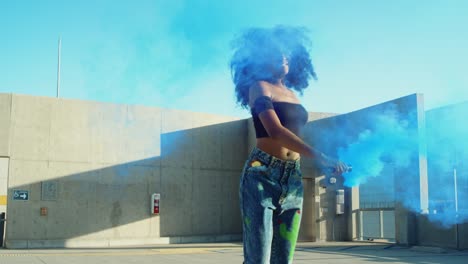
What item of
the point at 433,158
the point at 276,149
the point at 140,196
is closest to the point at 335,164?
the point at 276,149

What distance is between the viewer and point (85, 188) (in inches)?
742

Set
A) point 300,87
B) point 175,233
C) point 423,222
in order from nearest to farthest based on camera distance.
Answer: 1. point 300,87
2. point 423,222
3. point 175,233

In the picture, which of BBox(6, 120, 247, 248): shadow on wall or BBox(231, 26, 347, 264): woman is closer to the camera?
BBox(231, 26, 347, 264): woman

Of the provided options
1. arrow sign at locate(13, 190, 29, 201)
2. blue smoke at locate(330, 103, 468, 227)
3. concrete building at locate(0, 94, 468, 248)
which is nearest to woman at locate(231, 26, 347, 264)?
blue smoke at locate(330, 103, 468, 227)

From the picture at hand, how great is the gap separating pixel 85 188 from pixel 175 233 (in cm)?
362

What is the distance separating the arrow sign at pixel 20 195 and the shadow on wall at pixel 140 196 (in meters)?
0.11

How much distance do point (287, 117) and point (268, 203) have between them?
478mm

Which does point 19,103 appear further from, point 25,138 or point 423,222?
point 423,222

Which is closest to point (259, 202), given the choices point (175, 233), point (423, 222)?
point (423, 222)

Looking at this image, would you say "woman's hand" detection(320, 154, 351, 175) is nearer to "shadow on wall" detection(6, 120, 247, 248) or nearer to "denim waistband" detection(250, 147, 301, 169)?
"denim waistband" detection(250, 147, 301, 169)

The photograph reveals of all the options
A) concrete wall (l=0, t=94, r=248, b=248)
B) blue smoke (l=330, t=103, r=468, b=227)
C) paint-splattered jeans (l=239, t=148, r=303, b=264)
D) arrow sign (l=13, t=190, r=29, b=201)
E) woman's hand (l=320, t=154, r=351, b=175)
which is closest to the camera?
woman's hand (l=320, t=154, r=351, b=175)

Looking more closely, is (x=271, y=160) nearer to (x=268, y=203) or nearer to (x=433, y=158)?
(x=268, y=203)

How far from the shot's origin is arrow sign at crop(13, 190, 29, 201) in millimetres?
17766

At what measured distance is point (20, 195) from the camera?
17.8 meters
